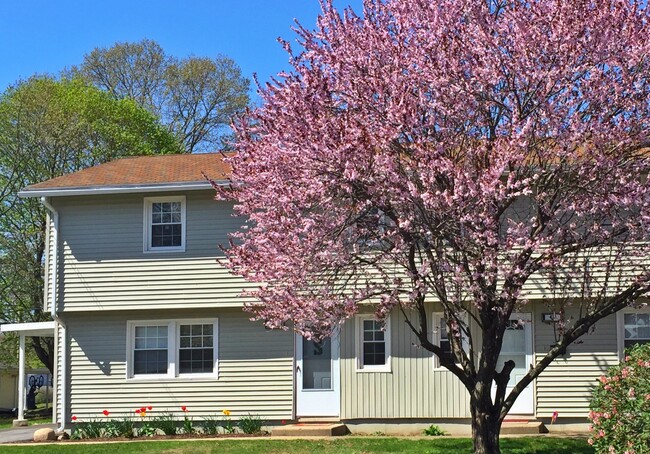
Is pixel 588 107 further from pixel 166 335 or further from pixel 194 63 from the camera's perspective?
pixel 194 63

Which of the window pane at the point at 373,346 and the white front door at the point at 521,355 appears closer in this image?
the white front door at the point at 521,355

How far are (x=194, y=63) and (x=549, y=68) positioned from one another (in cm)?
3429

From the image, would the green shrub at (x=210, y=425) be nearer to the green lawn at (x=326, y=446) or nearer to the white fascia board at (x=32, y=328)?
the green lawn at (x=326, y=446)

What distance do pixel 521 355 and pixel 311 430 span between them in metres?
4.42

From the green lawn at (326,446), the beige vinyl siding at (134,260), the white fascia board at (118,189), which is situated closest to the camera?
the green lawn at (326,446)

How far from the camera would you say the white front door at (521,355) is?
17422 millimetres

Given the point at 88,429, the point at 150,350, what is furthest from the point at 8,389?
the point at 150,350

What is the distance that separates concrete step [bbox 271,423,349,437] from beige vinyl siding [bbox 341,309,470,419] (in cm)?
81

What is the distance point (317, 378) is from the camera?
59.8ft

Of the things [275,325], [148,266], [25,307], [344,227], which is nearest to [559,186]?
[344,227]

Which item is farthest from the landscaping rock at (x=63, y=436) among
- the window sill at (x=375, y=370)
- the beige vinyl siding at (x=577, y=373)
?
the beige vinyl siding at (x=577, y=373)

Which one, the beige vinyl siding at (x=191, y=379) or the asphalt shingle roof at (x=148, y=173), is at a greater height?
the asphalt shingle roof at (x=148, y=173)

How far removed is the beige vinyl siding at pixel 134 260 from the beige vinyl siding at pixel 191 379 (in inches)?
18.3

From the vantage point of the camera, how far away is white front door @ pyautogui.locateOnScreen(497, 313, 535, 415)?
57.2 feet
